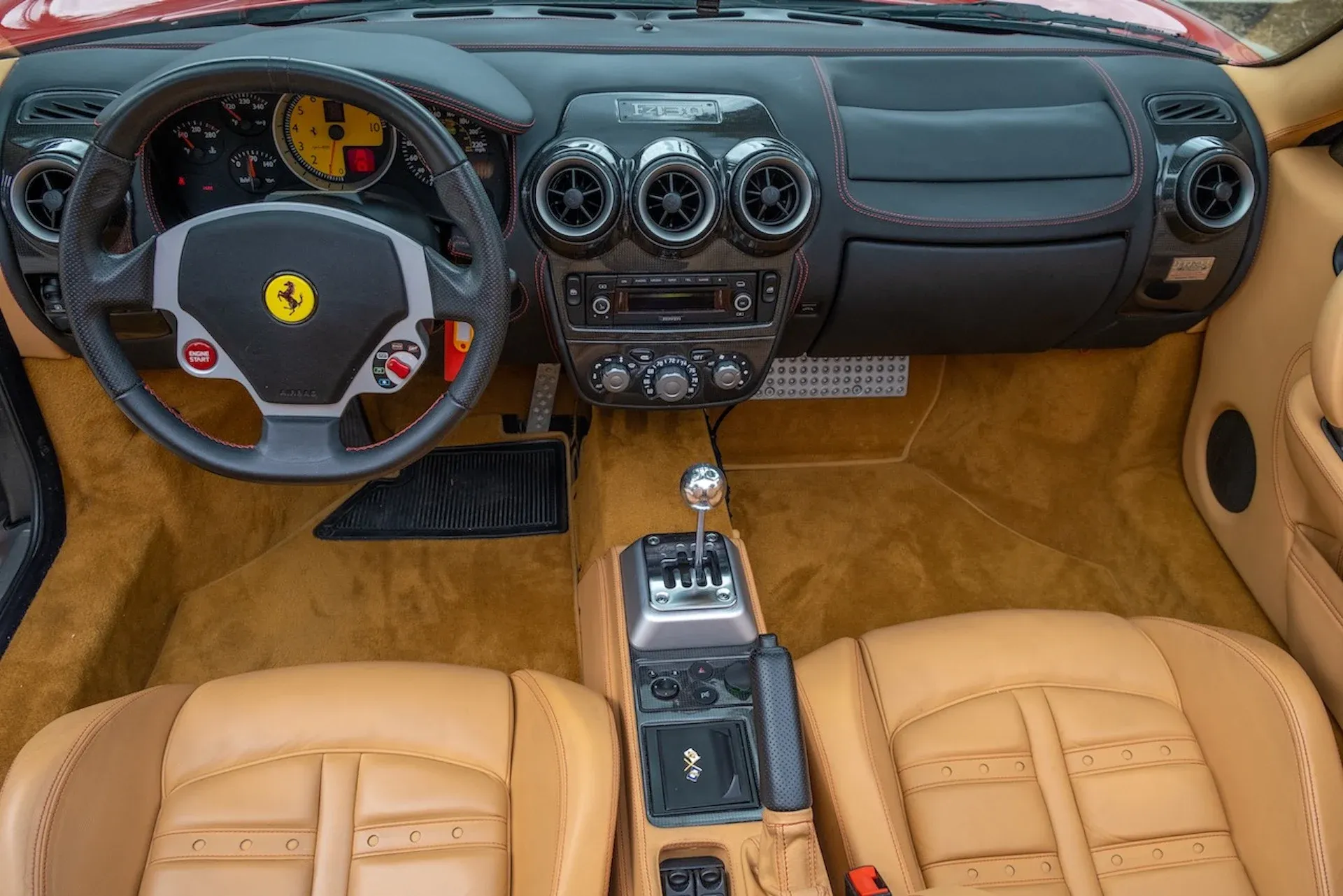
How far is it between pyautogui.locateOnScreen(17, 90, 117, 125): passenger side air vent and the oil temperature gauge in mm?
250

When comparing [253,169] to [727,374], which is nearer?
[253,169]

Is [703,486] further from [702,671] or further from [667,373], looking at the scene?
[667,373]

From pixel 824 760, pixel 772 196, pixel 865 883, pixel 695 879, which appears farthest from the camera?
pixel 772 196

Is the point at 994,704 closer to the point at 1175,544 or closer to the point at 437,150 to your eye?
the point at 1175,544

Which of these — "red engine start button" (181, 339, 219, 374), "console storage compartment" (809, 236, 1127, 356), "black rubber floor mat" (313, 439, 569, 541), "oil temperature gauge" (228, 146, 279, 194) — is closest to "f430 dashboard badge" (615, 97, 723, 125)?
"console storage compartment" (809, 236, 1127, 356)

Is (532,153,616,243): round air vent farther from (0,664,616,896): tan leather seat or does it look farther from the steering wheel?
(0,664,616,896): tan leather seat

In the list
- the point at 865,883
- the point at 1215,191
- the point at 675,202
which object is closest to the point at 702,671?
the point at 865,883

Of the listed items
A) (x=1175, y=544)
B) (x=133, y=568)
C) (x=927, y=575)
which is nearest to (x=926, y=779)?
(x=927, y=575)

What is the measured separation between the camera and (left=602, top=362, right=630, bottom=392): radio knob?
1837 millimetres

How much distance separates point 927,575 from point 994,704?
86cm

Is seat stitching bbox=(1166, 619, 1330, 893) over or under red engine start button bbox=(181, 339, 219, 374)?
under

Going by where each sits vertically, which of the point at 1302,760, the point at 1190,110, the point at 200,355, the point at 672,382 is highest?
the point at 1190,110

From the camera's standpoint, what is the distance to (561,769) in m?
1.29

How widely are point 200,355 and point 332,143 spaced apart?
0.44 meters
